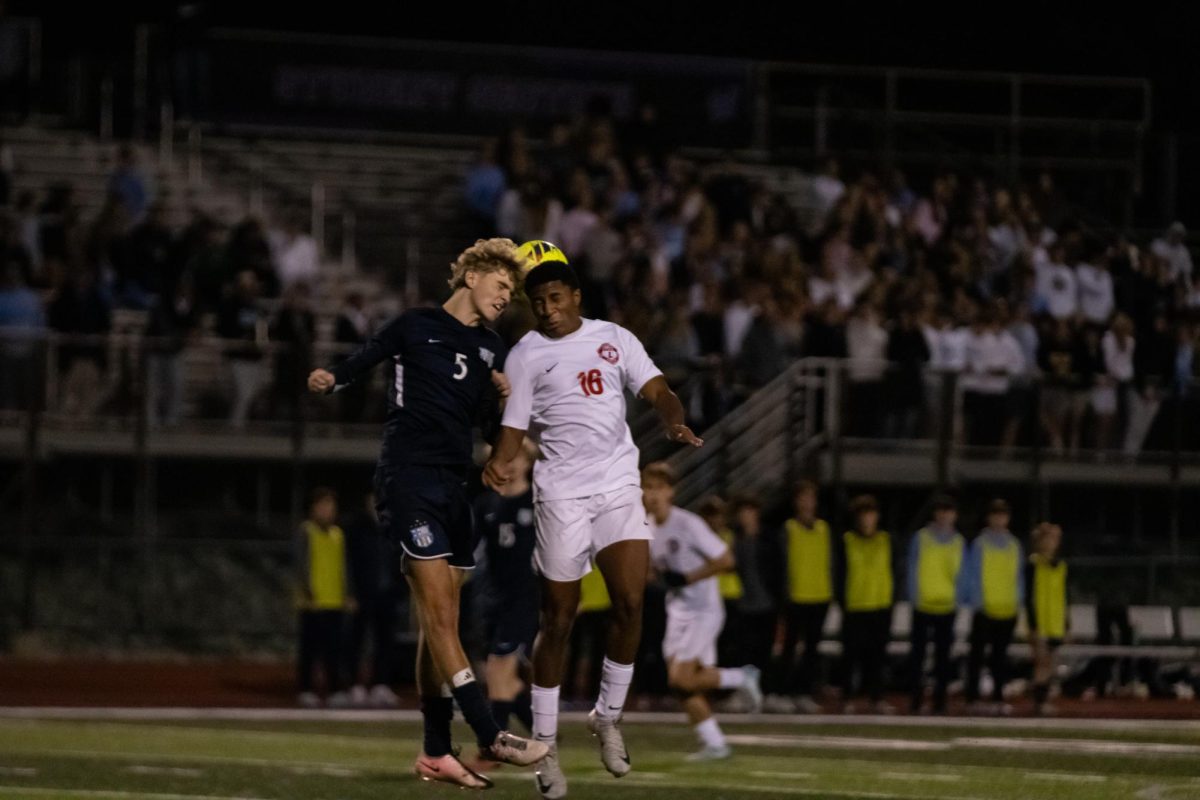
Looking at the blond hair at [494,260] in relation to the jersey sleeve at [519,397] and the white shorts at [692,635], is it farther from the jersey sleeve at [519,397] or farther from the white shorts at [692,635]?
the white shorts at [692,635]

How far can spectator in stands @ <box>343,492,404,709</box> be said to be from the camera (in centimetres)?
2183

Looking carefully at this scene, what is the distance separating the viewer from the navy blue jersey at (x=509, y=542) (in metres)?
15.0

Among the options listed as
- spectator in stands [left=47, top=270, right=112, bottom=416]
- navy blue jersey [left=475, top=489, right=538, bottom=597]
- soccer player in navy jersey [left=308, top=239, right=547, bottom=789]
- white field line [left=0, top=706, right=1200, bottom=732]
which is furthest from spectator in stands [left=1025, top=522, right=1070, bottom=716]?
soccer player in navy jersey [left=308, top=239, right=547, bottom=789]

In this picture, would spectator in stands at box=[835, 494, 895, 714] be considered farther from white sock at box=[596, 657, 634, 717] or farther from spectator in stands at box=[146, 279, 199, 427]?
white sock at box=[596, 657, 634, 717]

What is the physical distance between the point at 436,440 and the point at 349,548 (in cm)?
1068

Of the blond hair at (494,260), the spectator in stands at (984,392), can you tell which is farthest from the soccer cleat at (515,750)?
the spectator in stands at (984,392)

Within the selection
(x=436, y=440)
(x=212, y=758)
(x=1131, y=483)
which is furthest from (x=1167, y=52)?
(x=436, y=440)

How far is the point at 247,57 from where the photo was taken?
28.8 meters

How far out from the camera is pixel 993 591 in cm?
2147

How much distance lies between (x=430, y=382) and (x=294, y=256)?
48.1 ft

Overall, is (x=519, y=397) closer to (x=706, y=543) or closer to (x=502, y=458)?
(x=502, y=458)

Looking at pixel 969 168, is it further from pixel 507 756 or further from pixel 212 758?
pixel 507 756

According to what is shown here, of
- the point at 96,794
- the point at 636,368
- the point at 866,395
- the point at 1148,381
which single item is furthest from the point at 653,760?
the point at 1148,381

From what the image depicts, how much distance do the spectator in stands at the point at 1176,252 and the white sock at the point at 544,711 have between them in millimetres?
16019
